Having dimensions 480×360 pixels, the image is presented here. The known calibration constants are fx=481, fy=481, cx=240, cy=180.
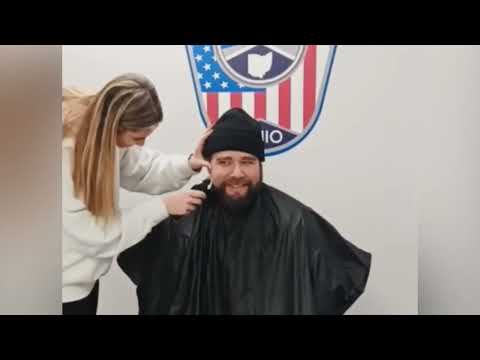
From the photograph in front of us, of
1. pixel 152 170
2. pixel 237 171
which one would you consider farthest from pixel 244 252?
pixel 152 170

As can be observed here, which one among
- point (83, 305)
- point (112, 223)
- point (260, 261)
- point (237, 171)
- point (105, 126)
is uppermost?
point (105, 126)

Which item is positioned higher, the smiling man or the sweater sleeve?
the sweater sleeve

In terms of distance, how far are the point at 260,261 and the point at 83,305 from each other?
499 mm

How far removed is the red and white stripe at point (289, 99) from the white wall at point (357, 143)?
1.5 inches

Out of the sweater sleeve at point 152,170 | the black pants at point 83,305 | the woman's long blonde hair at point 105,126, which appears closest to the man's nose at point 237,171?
the sweater sleeve at point 152,170

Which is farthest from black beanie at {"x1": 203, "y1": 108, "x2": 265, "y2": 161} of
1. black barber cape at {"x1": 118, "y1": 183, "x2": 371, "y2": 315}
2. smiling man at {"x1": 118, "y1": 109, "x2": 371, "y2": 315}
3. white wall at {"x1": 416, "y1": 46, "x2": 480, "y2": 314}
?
white wall at {"x1": 416, "y1": 46, "x2": 480, "y2": 314}

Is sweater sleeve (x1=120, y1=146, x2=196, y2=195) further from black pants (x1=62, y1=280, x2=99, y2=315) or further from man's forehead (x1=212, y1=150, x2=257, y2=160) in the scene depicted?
black pants (x1=62, y1=280, x2=99, y2=315)

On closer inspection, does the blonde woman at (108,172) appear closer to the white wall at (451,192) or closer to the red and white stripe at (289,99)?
the red and white stripe at (289,99)

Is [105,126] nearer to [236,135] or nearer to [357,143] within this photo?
[236,135]

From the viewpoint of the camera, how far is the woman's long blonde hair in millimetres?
1291

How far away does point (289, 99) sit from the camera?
130cm

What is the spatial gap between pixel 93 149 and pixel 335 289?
75cm

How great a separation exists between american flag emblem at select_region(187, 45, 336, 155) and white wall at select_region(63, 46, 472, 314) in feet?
0.09
